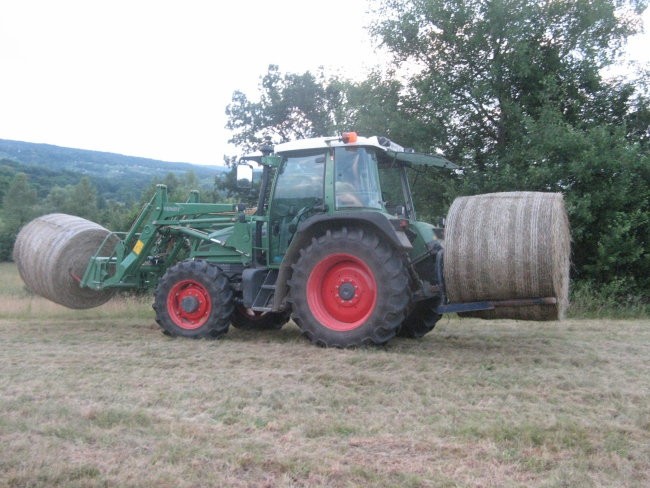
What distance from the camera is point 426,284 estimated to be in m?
6.69

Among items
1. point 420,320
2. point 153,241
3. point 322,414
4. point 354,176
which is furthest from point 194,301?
point 322,414

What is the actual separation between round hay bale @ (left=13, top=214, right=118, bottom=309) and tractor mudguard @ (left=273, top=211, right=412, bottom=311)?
3.36 metres

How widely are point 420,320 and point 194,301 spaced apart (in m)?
2.55

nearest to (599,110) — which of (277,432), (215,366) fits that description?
(215,366)

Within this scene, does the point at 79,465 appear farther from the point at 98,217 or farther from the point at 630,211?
the point at 98,217

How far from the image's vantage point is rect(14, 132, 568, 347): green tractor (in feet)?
21.3

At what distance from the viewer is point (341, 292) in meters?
6.71

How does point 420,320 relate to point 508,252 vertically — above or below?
below

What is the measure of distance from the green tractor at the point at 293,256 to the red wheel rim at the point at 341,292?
0.01m

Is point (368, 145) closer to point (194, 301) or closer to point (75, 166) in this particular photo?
point (194, 301)

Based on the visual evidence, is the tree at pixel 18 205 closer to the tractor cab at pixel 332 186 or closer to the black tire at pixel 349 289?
the tractor cab at pixel 332 186

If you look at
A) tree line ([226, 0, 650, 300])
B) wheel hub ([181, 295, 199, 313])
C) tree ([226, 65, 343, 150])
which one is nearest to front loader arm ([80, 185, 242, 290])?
wheel hub ([181, 295, 199, 313])

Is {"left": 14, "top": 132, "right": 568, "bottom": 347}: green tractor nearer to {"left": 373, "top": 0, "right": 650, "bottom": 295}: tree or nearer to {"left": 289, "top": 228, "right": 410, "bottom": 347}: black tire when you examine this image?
{"left": 289, "top": 228, "right": 410, "bottom": 347}: black tire

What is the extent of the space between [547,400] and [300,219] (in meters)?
3.50
